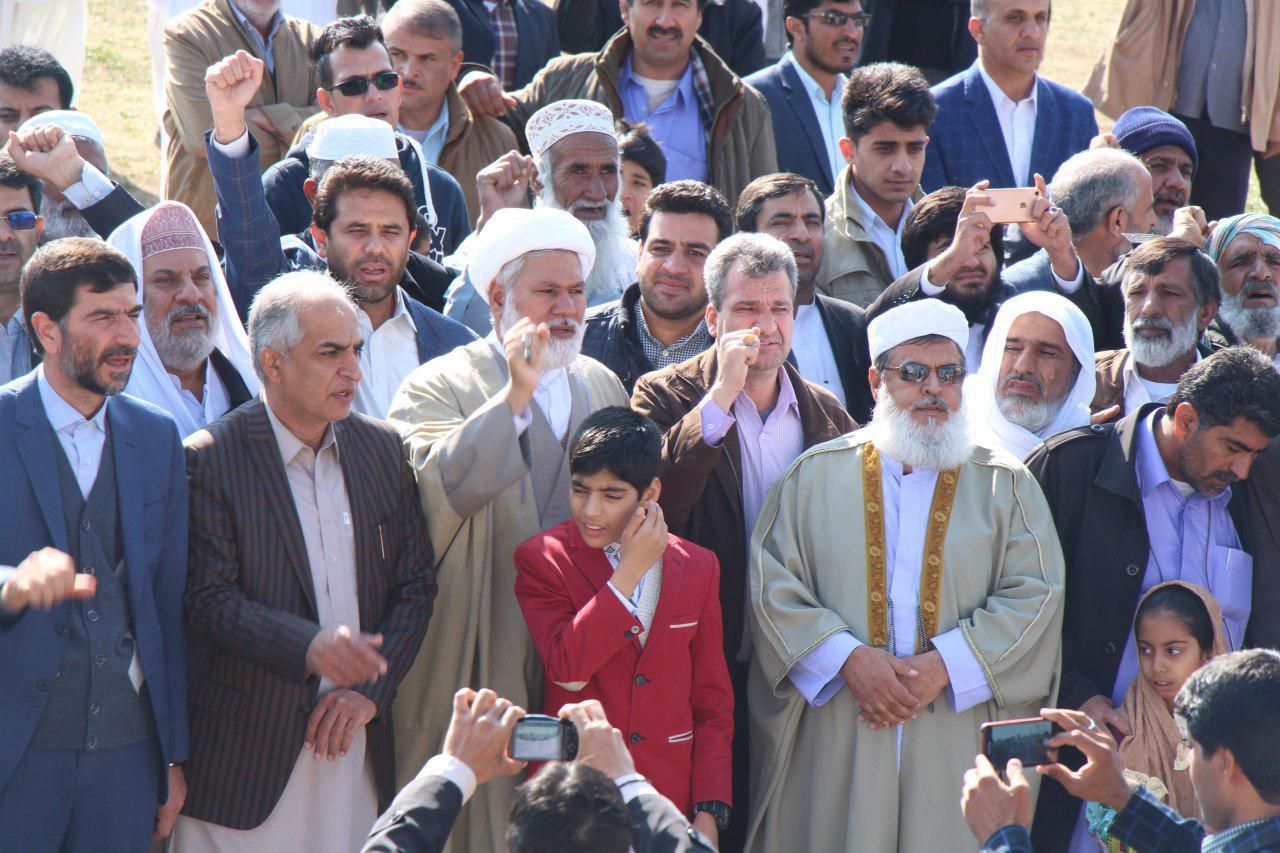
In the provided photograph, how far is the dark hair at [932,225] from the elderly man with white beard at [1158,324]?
2.03 feet

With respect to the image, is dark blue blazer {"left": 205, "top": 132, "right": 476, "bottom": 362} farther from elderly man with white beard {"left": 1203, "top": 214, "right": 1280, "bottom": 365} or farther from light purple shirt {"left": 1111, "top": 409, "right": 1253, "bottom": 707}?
elderly man with white beard {"left": 1203, "top": 214, "right": 1280, "bottom": 365}

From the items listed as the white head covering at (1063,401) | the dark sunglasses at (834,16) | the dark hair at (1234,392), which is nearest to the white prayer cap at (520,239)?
the white head covering at (1063,401)

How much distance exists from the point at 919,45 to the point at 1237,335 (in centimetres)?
341

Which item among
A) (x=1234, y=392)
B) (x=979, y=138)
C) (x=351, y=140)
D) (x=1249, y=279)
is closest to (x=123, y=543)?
(x=351, y=140)

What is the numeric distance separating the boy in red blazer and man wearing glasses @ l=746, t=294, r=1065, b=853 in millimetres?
321

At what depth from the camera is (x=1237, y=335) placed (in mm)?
6066

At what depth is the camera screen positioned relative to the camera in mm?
3168

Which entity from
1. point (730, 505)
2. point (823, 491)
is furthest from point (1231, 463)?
point (730, 505)

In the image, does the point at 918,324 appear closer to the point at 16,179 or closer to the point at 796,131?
the point at 796,131

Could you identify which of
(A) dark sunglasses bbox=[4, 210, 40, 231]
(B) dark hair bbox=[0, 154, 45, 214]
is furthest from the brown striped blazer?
(B) dark hair bbox=[0, 154, 45, 214]

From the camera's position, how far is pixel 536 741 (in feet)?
10.4

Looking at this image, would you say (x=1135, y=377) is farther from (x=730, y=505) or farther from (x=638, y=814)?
(x=638, y=814)

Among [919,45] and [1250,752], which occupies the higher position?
[919,45]

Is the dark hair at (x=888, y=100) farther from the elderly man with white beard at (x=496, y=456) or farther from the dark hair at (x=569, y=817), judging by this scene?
the dark hair at (x=569, y=817)
